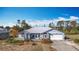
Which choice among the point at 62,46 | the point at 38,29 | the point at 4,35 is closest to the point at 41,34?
the point at 38,29

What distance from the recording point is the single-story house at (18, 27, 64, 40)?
2660 mm

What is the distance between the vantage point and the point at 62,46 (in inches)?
104

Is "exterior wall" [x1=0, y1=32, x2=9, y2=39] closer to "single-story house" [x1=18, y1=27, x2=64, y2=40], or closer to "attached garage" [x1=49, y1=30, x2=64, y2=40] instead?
"single-story house" [x1=18, y1=27, x2=64, y2=40]

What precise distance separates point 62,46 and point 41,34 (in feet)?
0.65

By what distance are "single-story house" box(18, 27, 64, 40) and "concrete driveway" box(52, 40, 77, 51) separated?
0.11 feet

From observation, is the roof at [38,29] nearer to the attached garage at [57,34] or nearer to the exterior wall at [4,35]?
the attached garage at [57,34]

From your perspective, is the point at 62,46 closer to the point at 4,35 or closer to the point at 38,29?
the point at 38,29

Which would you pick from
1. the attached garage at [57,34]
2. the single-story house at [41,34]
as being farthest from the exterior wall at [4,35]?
the attached garage at [57,34]

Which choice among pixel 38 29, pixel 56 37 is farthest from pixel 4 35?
pixel 56 37

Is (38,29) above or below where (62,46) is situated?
above

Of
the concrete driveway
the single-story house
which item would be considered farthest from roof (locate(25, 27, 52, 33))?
the concrete driveway
